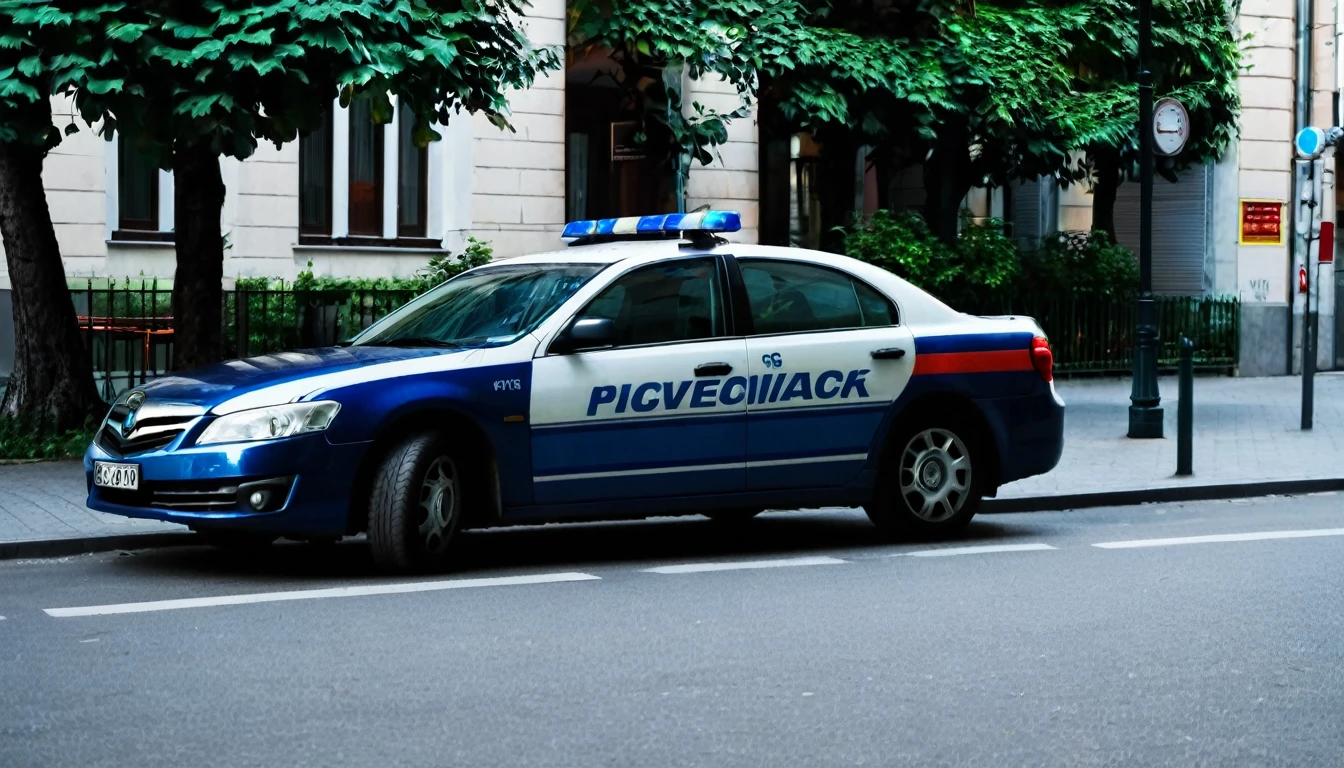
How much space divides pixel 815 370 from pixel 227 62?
4.54 metres

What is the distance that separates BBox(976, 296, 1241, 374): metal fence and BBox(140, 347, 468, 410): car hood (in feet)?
→ 51.0

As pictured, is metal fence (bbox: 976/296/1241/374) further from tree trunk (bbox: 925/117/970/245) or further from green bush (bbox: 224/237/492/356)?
green bush (bbox: 224/237/492/356)

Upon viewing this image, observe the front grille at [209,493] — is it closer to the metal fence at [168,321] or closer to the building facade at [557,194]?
the building facade at [557,194]

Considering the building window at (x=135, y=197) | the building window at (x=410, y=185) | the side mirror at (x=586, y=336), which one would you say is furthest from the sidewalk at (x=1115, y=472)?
the building window at (x=410, y=185)

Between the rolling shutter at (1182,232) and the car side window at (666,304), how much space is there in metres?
18.9

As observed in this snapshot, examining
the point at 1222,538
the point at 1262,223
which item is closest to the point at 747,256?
the point at 1222,538

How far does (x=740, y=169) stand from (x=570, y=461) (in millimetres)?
15179

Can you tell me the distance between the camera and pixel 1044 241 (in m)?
26.0

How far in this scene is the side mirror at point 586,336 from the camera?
927 centimetres

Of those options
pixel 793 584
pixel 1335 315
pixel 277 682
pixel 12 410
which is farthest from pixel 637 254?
pixel 1335 315

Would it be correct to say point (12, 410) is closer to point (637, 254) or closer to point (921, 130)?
point (637, 254)

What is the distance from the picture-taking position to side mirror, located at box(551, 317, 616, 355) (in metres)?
9.27

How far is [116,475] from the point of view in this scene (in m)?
9.05

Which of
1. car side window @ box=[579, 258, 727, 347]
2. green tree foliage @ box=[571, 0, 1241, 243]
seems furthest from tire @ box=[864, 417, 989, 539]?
green tree foliage @ box=[571, 0, 1241, 243]
